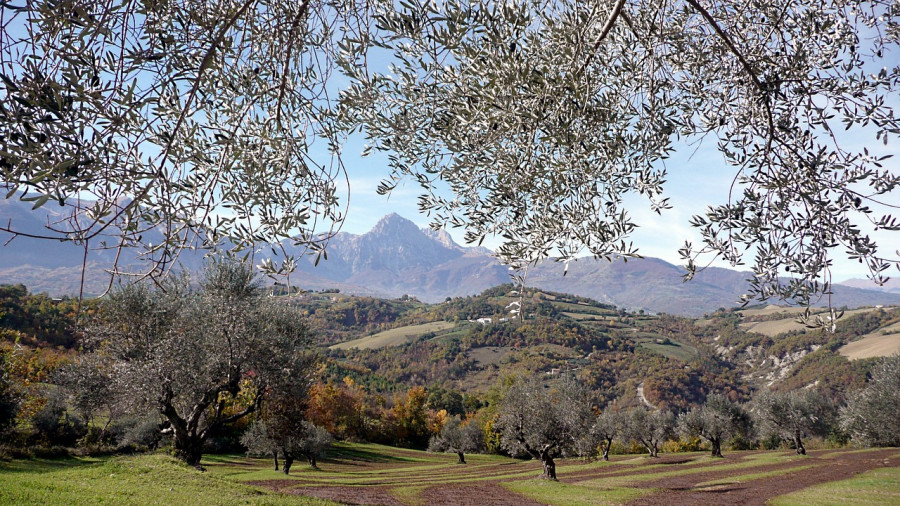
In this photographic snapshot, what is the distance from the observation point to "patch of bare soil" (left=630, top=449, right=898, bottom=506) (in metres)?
30.7

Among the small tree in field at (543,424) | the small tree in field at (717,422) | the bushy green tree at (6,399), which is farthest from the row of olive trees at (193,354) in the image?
the small tree in field at (717,422)

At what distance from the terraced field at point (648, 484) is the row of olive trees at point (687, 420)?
2862 mm

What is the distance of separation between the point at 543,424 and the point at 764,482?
17.9 m

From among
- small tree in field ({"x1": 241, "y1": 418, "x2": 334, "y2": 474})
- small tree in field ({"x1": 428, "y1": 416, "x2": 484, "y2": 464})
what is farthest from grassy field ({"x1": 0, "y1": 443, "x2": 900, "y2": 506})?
small tree in field ({"x1": 428, "y1": 416, "x2": 484, "y2": 464})

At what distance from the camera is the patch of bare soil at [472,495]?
96.4ft

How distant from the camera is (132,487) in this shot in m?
14.7

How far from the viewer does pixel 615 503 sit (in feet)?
93.8

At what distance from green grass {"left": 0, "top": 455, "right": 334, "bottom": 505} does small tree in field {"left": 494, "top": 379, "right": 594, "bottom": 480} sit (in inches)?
1132

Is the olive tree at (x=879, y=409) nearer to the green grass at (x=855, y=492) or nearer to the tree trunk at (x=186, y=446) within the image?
the green grass at (x=855, y=492)

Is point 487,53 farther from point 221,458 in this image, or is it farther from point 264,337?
point 221,458

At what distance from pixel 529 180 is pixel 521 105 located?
990mm

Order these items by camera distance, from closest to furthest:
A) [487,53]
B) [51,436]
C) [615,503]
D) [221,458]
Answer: [487,53]
[615,503]
[51,436]
[221,458]

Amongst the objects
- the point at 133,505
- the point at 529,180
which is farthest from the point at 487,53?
the point at 133,505

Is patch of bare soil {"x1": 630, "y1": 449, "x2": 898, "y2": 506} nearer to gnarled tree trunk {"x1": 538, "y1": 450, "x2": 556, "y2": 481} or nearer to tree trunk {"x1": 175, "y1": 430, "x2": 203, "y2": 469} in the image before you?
gnarled tree trunk {"x1": 538, "y1": 450, "x2": 556, "y2": 481}
